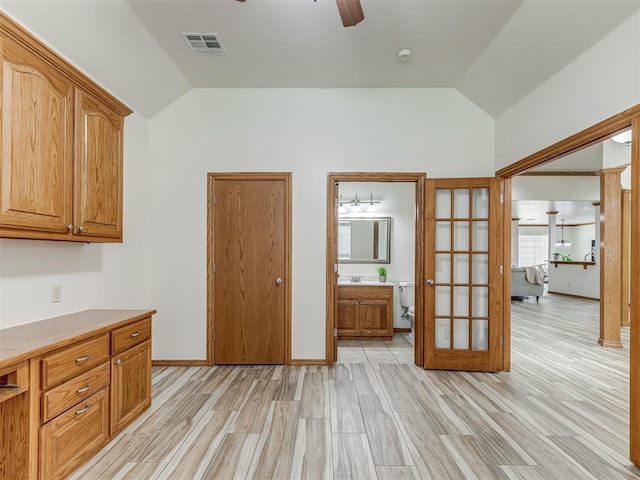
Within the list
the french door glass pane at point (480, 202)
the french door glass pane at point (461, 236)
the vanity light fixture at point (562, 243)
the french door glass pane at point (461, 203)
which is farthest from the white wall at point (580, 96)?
the vanity light fixture at point (562, 243)

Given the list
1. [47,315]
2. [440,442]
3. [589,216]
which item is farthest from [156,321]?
[589,216]

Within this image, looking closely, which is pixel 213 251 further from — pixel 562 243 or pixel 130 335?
pixel 562 243

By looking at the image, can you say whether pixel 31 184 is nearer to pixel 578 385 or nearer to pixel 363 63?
pixel 363 63

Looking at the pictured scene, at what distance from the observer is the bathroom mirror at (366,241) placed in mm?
5234

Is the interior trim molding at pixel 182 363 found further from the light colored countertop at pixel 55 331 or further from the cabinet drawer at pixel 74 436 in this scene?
the cabinet drawer at pixel 74 436

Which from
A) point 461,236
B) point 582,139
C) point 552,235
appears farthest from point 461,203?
point 552,235

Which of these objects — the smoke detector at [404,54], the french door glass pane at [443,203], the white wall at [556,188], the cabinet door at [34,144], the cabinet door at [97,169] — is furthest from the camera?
the white wall at [556,188]

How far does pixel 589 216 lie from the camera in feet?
32.8

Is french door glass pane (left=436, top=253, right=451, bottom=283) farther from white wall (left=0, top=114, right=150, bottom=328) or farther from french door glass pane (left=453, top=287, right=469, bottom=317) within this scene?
white wall (left=0, top=114, right=150, bottom=328)

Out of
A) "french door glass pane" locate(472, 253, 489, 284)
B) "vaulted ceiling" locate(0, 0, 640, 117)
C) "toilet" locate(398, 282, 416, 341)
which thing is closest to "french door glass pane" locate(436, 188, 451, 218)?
"french door glass pane" locate(472, 253, 489, 284)

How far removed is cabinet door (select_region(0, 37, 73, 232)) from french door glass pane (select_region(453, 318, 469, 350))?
3560mm

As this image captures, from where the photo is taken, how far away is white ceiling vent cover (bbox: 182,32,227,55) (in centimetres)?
277

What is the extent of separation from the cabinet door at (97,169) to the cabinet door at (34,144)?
80mm

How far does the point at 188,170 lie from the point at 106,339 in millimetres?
2057
